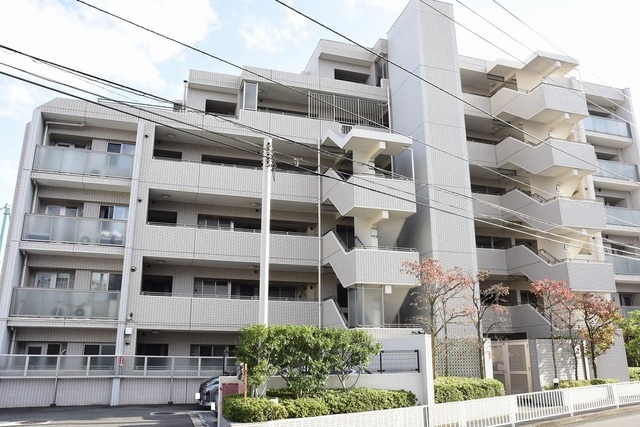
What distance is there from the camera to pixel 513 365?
2003 cm

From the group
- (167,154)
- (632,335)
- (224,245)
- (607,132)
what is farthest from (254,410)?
(607,132)

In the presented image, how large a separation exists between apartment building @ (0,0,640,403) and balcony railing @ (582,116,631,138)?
4.25 meters

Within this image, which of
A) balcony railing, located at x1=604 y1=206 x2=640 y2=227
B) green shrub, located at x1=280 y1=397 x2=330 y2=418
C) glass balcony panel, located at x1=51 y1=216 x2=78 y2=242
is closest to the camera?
green shrub, located at x1=280 y1=397 x2=330 y2=418

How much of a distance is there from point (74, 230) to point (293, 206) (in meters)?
9.51

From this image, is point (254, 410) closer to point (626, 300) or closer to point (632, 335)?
point (632, 335)

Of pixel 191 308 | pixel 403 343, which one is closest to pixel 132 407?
pixel 191 308

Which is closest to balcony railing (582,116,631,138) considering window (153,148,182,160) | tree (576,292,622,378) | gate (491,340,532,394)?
tree (576,292,622,378)

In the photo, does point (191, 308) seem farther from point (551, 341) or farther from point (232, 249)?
point (551, 341)

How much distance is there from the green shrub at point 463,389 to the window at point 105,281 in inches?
557

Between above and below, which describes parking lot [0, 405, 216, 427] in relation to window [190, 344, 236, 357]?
below

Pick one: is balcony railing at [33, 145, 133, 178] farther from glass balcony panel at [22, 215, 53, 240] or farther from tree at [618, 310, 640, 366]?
tree at [618, 310, 640, 366]

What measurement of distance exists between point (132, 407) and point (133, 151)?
1127cm

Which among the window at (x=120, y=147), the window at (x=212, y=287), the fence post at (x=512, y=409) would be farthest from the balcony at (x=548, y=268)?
the window at (x=120, y=147)

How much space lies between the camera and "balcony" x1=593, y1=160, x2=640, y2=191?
30.7 meters
